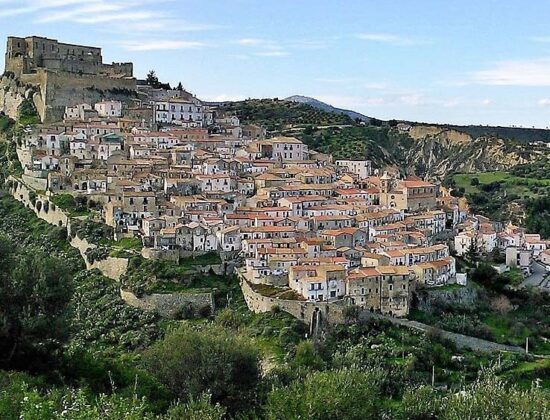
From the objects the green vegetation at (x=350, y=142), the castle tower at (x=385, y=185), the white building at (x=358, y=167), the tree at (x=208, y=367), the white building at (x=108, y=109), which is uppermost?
the white building at (x=108, y=109)

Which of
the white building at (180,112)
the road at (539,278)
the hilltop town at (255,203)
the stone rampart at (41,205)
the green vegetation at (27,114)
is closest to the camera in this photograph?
the hilltop town at (255,203)

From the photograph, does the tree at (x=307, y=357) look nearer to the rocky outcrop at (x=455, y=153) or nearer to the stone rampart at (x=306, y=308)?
the stone rampart at (x=306, y=308)

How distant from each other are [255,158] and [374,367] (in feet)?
71.8

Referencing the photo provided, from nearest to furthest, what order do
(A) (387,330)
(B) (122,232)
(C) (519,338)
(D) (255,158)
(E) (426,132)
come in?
1. (A) (387,330)
2. (C) (519,338)
3. (B) (122,232)
4. (D) (255,158)
5. (E) (426,132)

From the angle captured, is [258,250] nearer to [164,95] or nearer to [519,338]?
[519,338]

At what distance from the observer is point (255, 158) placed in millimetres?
43656

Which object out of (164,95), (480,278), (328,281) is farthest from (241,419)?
(164,95)

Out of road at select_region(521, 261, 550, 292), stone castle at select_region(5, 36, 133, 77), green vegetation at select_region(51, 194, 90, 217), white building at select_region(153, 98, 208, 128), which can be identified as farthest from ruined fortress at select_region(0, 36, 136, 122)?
road at select_region(521, 261, 550, 292)

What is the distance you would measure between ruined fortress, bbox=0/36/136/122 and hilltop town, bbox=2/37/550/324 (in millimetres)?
161

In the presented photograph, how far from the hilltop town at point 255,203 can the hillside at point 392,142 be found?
432 inches

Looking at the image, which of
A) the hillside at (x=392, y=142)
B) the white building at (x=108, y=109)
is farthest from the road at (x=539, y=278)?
the white building at (x=108, y=109)

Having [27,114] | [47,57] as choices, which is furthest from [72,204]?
[47,57]

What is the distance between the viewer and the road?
34.3 meters

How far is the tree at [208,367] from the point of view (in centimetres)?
1744
